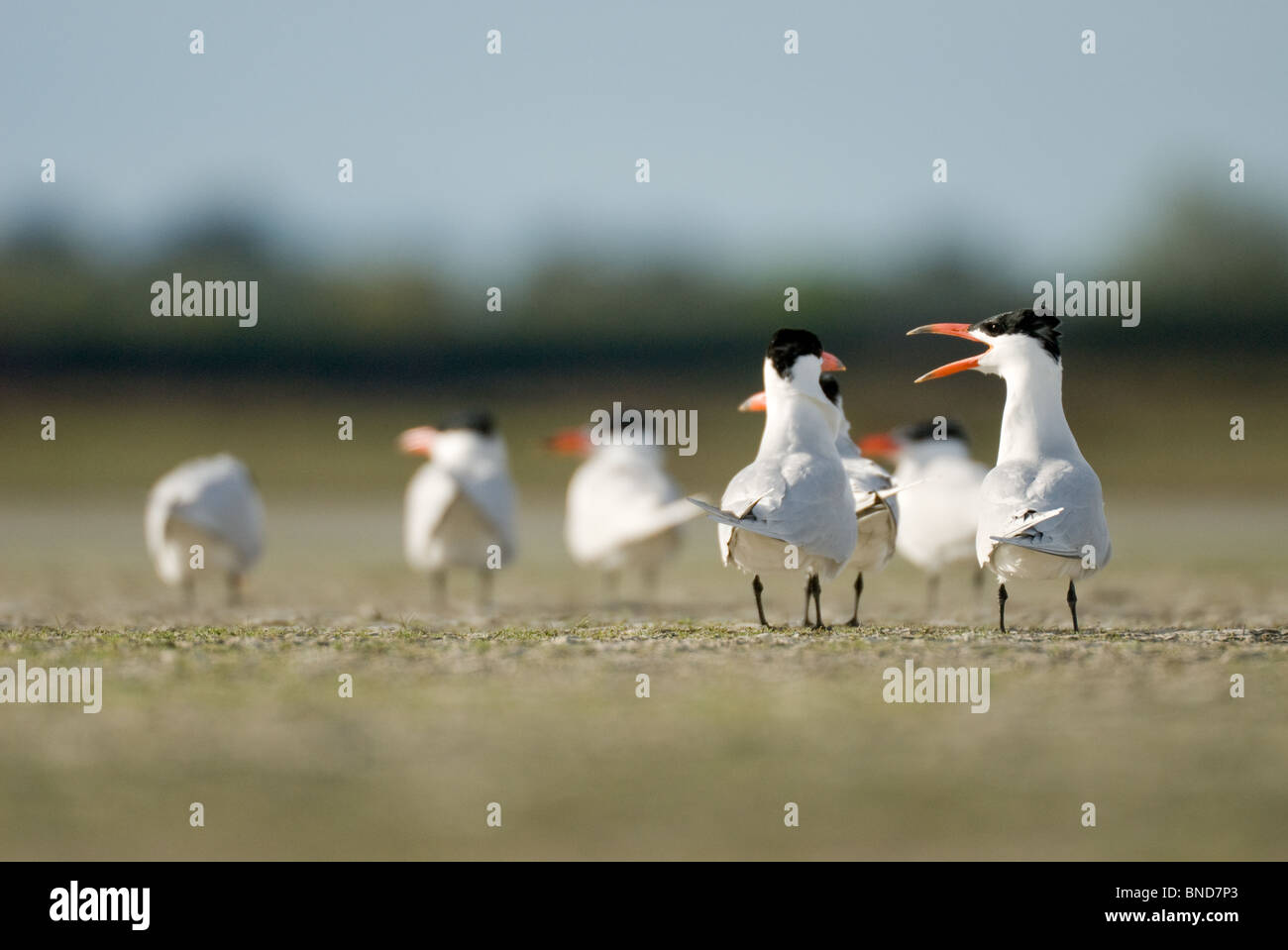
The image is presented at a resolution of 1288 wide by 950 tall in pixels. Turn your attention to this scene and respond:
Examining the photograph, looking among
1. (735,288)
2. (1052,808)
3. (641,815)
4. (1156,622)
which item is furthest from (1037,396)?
(735,288)

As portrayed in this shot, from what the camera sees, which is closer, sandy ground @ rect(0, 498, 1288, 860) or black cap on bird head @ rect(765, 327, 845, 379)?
sandy ground @ rect(0, 498, 1288, 860)

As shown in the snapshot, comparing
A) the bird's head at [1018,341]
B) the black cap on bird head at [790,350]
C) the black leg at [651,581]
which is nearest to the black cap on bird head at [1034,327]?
the bird's head at [1018,341]

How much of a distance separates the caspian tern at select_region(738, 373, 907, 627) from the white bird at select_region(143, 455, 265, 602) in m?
4.14

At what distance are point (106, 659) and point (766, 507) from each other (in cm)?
323

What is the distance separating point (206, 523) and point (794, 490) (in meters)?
4.96

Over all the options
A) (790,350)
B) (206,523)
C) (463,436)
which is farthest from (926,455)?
(206,523)

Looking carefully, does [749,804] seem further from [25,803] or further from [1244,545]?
[1244,545]

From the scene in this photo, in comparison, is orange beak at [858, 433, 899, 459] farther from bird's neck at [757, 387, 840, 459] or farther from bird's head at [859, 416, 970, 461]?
bird's neck at [757, 387, 840, 459]

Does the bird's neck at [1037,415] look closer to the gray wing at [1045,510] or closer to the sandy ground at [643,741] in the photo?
the gray wing at [1045,510]

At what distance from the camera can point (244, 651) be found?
7199 millimetres

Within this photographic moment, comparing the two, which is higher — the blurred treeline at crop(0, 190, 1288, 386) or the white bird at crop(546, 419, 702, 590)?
the blurred treeline at crop(0, 190, 1288, 386)

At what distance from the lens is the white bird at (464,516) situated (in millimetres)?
11008

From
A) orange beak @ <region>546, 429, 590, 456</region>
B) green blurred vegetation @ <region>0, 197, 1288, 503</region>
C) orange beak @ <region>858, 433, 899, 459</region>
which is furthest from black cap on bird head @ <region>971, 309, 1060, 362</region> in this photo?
green blurred vegetation @ <region>0, 197, 1288, 503</region>

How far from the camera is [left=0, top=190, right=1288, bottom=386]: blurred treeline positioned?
37.5 metres
